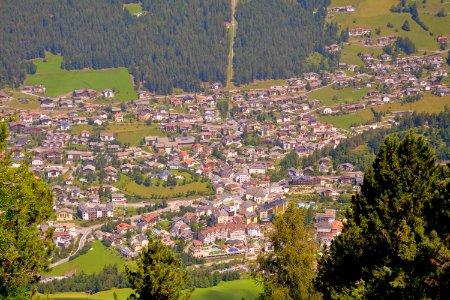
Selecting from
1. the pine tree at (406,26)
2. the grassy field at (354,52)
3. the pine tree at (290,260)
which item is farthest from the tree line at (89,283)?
the pine tree at (406,26)

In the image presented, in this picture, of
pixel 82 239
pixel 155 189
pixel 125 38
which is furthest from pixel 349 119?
pixel 125 38

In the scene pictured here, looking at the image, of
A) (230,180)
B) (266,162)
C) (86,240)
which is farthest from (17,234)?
(266,162)

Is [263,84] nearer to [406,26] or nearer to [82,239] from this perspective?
[406,26]

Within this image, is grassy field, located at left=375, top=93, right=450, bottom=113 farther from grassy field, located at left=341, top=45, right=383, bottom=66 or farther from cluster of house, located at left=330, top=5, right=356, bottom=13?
cluster of house, located at left=330, top=5, right=356, bottom=13

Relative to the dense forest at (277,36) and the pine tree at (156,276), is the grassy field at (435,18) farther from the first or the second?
the pine tree at (156,276)

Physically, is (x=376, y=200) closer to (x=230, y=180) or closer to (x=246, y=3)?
(x=230, y=180)

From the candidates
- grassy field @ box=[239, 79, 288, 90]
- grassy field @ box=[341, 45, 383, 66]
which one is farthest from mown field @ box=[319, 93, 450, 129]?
grassy field @ box=[341, 45, 383, 66]
